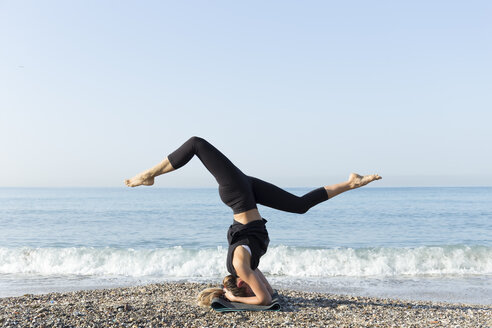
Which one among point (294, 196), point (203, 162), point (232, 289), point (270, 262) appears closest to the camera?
point (203, 162)

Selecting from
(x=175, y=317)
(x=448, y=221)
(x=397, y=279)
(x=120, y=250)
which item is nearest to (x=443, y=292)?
(x=397, y=279)

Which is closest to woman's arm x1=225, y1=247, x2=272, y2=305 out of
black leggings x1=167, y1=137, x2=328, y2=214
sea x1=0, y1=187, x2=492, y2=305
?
black leggings x1=167, y1=137, x2=328, y2=214

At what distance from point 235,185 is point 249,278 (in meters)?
1.20

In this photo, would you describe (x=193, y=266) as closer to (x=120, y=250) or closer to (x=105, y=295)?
(x=120, y=250)

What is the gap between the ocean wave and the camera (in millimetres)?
11602

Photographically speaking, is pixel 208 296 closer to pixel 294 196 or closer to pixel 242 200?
pixel 242 200

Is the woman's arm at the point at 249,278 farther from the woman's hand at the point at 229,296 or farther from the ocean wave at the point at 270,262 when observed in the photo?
the ocean wave at the point at 270,262

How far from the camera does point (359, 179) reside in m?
5.71

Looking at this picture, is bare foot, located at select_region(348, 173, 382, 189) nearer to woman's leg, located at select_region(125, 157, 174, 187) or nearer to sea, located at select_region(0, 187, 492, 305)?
woman's leg, located at select_region(125, 157, 174, 187)

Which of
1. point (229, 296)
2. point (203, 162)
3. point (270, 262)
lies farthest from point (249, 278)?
point (270, 262)

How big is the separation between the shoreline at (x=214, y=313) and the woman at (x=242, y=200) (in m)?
0.38

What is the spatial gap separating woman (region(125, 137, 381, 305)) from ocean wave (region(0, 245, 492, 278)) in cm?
564

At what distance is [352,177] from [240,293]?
6.99 feet

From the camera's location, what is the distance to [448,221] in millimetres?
24516
